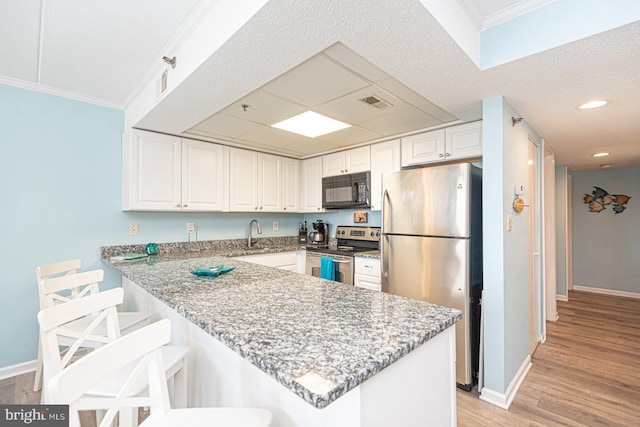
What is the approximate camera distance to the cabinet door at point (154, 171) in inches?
108

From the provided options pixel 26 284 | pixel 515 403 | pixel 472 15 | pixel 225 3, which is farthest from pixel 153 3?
pixel 515 403

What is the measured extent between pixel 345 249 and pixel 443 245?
1439 millimetres

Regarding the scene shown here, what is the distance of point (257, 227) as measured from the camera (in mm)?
3934

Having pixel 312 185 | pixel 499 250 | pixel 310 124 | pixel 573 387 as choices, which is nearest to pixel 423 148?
pixel 310 124

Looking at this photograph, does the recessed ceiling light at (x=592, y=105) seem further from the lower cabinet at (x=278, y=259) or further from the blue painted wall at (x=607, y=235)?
the blue painted wall at (x=607, y=235)

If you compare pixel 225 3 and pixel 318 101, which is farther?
pixel 318 101

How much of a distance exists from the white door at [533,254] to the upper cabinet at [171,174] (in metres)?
3.07

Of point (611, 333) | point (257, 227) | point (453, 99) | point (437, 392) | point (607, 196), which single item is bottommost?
point (611, 333)

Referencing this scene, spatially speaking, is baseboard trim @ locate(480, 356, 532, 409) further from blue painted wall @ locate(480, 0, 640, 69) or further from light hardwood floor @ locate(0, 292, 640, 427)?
blue painted wall @ locate(480, 0, 640, 69)

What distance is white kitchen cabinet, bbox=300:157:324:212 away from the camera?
12.9 ft

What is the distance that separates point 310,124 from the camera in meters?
2.77

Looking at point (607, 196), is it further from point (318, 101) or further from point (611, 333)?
point (318, 101)

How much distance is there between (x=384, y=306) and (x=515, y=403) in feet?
5.39

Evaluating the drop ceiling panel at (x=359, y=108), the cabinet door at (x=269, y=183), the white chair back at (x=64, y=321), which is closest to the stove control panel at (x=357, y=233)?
the cabinet door at (x=269, y=183)
